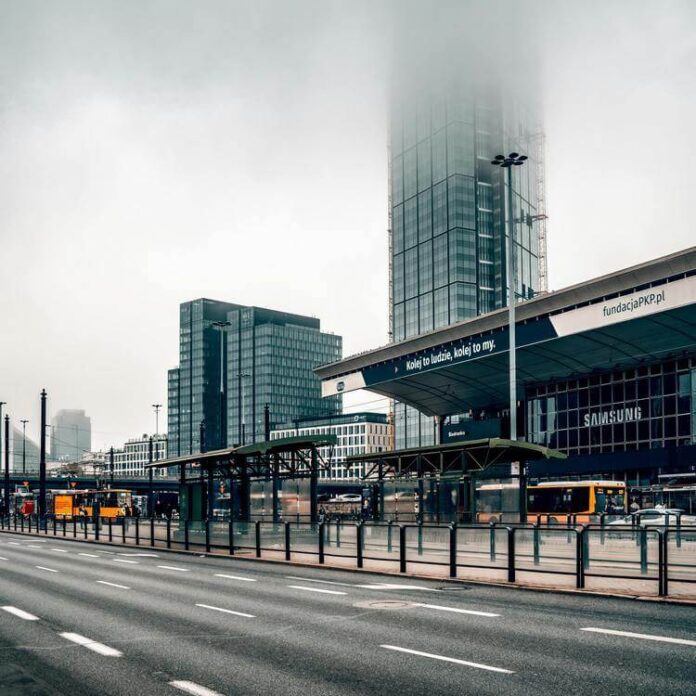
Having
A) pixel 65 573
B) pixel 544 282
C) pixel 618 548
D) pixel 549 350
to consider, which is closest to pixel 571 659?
pixel 618 548

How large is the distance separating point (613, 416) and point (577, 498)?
19.9 meters

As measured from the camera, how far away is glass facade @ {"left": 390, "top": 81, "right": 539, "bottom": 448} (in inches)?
6590

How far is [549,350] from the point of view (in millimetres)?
67500

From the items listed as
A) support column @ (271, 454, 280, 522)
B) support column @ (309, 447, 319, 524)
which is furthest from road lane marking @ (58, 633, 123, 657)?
support column @ (271, 454, 280, 522)

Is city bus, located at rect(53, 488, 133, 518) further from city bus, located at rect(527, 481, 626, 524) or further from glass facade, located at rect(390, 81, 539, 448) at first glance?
glass facade, located at rect(390, 81, 539, 448)

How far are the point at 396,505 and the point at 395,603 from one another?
70.3 feet

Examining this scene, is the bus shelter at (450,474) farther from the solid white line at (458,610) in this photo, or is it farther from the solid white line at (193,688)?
the solid white line at (193,688)

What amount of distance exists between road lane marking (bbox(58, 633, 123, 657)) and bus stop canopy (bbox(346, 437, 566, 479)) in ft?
68.7

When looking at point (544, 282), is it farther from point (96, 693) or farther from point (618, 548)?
point (96, 693)

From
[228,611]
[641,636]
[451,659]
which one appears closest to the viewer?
[451,659]

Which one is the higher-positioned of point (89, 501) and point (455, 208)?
point (455, 208)

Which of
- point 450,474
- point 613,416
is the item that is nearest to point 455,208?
point 613,416

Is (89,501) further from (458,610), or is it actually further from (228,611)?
(458,610)

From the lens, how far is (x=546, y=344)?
216 ft
